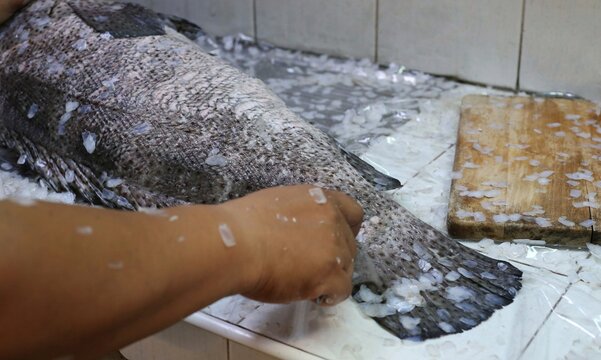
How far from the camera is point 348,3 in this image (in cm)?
254

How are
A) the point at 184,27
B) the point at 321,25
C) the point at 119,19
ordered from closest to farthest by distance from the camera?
1. the point at 119,19
2. the point at 184,27
3. the point at 321,25

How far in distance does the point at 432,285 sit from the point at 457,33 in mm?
1236

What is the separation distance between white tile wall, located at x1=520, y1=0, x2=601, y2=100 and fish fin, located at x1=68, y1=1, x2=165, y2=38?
3.56 ft

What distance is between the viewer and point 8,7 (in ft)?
6.88

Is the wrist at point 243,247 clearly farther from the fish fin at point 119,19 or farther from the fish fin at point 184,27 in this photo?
the fish fin at point 184,27

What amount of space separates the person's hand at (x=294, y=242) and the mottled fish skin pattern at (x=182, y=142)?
0.23 metres

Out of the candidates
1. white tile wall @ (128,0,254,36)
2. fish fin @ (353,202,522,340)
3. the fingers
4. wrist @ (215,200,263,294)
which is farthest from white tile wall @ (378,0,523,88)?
wrist @ (215,200,263,294)

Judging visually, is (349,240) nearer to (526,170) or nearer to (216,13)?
(526,170)

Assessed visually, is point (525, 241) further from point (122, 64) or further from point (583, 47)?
point (122, 64)

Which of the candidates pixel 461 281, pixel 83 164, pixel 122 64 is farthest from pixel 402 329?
pixel 122 64

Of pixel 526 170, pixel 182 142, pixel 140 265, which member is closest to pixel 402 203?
pixel 526 170

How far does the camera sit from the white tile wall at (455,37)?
227 cm

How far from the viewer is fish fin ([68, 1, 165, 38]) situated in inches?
76.2

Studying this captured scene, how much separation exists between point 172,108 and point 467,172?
2.32ft
